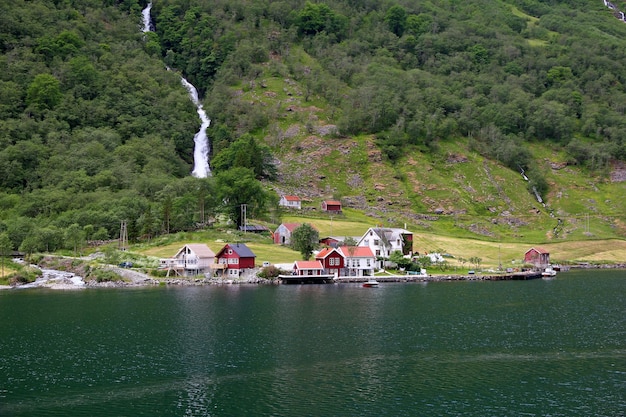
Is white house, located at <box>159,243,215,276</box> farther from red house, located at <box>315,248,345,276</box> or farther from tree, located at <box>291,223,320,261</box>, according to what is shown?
red house, located at <box>315,248,345,276</box>

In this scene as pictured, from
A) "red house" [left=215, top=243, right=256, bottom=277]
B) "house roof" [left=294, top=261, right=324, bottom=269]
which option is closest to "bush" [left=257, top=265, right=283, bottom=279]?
"red house" [left=215, top=243, right=256, bottom=277]

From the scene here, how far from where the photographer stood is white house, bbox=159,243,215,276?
338ft

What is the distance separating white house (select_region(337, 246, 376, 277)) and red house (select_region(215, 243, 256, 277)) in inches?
646

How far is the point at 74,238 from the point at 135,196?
2167 cm

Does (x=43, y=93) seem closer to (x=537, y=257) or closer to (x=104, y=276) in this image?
(x=104, y=276)

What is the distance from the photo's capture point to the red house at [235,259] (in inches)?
4040

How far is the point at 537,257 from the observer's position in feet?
403

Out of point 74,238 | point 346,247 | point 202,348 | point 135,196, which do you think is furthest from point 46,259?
point 202,348

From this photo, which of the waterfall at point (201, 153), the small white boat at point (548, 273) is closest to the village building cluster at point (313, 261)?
the small white boat at point (548, 273)

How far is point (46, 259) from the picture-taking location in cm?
10862

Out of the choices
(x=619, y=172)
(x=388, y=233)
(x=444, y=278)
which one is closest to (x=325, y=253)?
(x=388, y=233)

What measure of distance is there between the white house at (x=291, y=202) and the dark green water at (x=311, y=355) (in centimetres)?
6475

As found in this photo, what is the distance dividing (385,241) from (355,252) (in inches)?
448

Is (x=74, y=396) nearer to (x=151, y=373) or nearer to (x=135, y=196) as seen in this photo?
(x=151, y=373)
